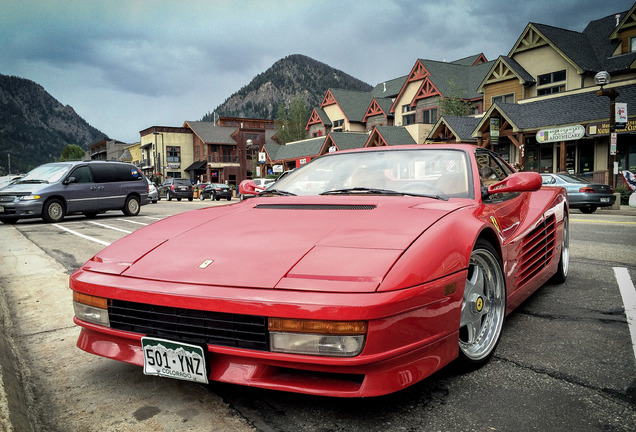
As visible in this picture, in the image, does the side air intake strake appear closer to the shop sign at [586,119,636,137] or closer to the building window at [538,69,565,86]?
the shop sign at [586,119,636,137]

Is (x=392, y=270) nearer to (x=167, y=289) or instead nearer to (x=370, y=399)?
(x=370, y=399)

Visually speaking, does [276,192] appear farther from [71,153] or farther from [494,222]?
[71,153]

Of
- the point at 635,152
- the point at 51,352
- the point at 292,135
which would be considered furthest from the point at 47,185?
the point at 292,135

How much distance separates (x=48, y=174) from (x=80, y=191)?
3.24 feet

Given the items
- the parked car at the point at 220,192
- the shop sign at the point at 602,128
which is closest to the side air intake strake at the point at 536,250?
the shop sign at the point at 602,128

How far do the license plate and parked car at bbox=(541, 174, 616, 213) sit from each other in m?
14.8

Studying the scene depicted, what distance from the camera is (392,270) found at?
1.92 meters

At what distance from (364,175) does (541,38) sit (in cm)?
2701

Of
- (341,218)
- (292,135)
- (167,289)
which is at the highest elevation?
(292,135)

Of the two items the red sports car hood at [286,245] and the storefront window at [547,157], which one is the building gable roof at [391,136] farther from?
the red sports car hood at [286,245]

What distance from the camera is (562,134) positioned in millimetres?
21375

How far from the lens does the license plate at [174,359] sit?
198 centimetres

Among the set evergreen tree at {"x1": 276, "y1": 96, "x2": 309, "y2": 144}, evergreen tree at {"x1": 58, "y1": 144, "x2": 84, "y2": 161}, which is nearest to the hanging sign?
evergreen tree at {"x1": 276, "y1": 96, "x2": 309, "y2": 144}

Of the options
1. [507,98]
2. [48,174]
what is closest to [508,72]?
[507,98]
